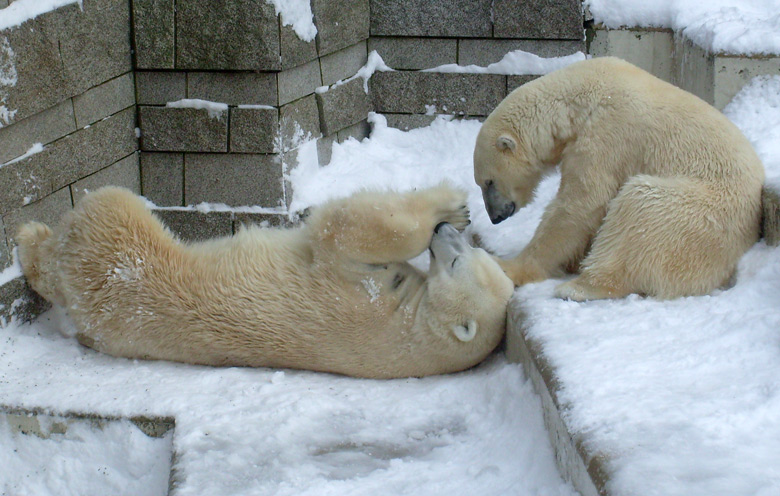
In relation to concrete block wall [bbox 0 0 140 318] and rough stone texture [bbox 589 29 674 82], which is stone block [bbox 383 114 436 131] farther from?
concrete block wall [bbox 0 0 140 318]

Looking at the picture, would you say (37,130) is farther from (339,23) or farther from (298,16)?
(339,23)

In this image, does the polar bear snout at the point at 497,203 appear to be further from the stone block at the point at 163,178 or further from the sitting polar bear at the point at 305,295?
the stone block at the point at 163,178

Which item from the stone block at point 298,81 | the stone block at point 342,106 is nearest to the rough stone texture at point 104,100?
the stone block at point 298,81

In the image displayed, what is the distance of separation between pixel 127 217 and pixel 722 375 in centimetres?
232

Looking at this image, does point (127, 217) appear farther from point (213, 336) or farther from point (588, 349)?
point (588, 349)

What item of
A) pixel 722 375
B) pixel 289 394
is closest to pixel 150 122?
pixel 289 394

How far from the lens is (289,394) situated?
3.17 m

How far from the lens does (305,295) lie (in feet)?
11.0

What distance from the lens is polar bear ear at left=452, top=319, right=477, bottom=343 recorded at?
3.27m

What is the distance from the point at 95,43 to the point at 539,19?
2575mm

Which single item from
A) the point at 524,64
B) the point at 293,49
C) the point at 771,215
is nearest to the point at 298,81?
the point at 293,49

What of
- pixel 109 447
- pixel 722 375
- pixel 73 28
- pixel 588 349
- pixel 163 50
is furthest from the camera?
pixel 163 50

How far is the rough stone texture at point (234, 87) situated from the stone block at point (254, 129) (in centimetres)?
5

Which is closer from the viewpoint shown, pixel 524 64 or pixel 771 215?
pixel 771 215
